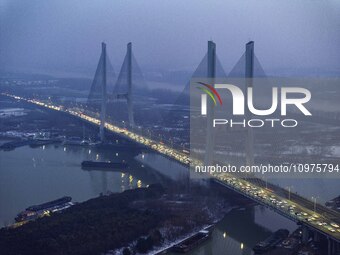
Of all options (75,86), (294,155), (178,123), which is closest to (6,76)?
(75,86)

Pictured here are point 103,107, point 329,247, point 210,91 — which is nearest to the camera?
point 329,247

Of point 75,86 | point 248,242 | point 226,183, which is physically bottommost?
point 248,242

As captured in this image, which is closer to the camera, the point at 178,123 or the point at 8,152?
the point at 8,152

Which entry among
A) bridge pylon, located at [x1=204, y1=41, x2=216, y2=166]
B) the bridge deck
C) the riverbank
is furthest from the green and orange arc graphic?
the riverbank

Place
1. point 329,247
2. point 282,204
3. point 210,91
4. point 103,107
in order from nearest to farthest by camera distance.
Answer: point 329,247, point 282,204, point 210,91, point 103,107

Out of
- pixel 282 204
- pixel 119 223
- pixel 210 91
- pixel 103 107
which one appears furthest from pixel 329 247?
pixel 103 107

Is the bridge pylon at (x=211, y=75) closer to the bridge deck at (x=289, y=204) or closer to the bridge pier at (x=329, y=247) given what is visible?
the bridge deck at (x=289, y=204)

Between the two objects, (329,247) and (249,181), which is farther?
(249,181)

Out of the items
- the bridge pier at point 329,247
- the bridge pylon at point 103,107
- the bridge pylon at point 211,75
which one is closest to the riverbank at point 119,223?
the bridge pylon at point 211,75

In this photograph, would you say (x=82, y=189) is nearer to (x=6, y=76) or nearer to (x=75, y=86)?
(x=75, y=86)

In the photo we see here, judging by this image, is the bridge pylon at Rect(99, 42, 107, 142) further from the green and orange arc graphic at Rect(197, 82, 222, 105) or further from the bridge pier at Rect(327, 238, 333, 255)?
the bridge pier at Rect(327, 238, 333, 255)

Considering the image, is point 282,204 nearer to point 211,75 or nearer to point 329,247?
point 329,247
